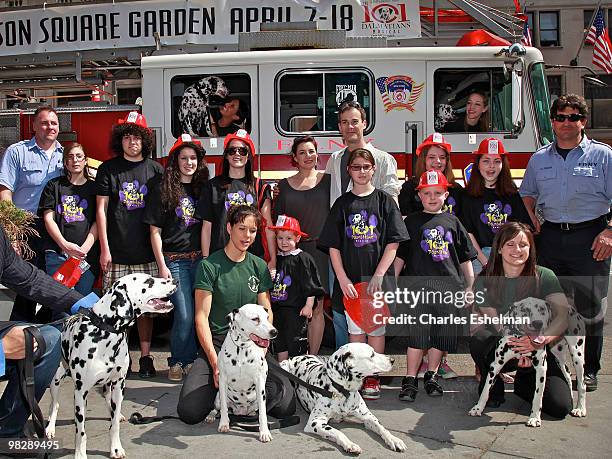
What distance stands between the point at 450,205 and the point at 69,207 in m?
3.09

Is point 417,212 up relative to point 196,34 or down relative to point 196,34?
down

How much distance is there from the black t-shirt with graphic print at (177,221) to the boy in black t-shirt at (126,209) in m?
0.16

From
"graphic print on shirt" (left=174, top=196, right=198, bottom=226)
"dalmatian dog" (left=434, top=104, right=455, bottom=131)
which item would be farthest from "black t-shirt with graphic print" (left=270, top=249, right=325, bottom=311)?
"dalmatian dog" (left=434, top=104, right=455, bottom=131)

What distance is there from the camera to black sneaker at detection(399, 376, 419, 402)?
4871 millimetres

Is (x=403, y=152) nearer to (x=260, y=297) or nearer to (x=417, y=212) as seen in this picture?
(x=417, y=212)

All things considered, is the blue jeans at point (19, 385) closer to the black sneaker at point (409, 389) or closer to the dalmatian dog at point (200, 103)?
the black sneaker at point (409, 389)

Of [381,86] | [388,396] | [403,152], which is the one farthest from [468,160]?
[388,396]

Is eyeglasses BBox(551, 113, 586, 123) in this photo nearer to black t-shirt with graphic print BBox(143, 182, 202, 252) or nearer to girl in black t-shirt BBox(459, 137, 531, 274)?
girl in black t-shirt BBox(459, 137, 531, 274)

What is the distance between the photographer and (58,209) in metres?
5.53

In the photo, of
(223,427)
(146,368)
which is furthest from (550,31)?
(223,427)

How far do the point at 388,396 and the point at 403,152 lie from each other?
8.04 feet

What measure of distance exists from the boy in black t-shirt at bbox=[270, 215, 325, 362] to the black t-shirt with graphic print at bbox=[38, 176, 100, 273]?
156 cm

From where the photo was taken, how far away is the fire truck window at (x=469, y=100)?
6438 millimetres

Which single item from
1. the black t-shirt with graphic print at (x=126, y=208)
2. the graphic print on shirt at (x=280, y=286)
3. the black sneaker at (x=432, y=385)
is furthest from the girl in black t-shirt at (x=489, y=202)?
the black t-shirt with graphic print at (x=126, y=208)
